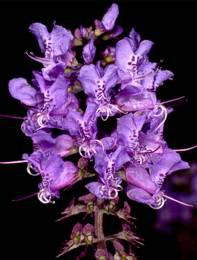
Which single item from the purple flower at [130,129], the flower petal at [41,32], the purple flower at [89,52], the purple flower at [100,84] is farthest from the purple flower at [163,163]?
the flower petal at [41,32]

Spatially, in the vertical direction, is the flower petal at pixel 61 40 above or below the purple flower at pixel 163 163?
above

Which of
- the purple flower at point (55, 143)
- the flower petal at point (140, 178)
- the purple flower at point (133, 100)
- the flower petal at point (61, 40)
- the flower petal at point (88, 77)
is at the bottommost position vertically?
the flower petal at point (140, 178)

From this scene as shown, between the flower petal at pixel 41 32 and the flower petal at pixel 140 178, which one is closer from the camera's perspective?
the flower petal at pixel 140 178

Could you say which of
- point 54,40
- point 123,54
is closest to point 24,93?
point 54,40

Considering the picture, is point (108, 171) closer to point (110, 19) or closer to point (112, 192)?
point (112, 192)

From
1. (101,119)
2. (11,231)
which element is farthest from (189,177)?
(101,119)

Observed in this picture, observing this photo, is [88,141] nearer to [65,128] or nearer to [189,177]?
[65,128]

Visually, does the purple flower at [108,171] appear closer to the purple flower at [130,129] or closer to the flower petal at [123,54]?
the purple flower at [130,129]

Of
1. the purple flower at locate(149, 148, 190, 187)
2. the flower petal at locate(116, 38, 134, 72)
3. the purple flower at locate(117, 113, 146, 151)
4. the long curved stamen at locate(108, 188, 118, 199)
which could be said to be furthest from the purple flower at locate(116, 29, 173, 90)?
the long curved stamen at locate(108, 188, 118, 199)
